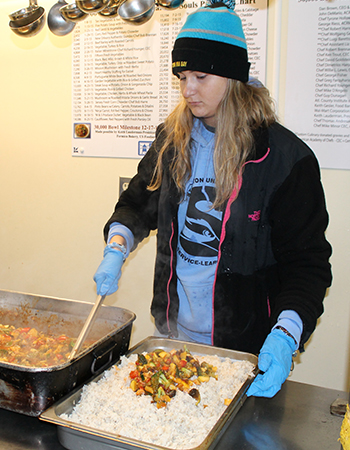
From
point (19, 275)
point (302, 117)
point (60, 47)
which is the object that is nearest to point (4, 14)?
point (60, 47)

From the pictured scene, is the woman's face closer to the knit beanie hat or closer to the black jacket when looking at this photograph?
the knit beanie hat

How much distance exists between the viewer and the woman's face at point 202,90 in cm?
159

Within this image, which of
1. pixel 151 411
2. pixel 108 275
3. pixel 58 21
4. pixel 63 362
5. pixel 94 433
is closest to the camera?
pixel 94 433

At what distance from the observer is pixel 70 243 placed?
3.28m

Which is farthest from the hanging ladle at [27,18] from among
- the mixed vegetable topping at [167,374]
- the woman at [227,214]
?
the mixed vegetable topping at [167,374]

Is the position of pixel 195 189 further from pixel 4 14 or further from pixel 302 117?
pixel 4 14

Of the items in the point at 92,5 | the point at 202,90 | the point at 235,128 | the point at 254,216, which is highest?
the point at 92,5

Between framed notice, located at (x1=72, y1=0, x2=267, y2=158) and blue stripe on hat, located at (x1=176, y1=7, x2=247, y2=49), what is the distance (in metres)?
1.26

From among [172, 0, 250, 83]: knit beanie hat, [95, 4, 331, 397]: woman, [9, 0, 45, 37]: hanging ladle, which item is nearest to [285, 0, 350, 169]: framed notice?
[95, 4, 331, 397]: woman

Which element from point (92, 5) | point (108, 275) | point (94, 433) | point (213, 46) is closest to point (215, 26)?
point (213, 46)

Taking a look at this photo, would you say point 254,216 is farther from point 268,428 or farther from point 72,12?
point 72,12

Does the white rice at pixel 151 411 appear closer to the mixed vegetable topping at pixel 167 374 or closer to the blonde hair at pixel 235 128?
the mixed vegetable topping at pixel 167 374

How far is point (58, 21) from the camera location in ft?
7.97

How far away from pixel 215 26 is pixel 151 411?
130 cm
